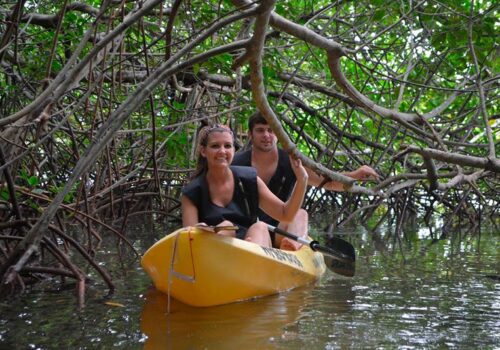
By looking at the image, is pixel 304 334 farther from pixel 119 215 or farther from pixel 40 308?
pixel 119 215

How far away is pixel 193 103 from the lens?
6383 millimetres

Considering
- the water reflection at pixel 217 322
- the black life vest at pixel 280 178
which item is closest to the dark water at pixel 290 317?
the water reflection at pixel 217 322

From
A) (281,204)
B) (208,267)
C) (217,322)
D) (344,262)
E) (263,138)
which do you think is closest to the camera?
(217,322)

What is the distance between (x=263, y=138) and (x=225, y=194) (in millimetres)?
733

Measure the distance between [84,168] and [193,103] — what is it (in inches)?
139

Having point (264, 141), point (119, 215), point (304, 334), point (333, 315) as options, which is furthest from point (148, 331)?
point (119, 215)

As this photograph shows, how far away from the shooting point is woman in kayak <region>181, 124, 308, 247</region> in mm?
4273

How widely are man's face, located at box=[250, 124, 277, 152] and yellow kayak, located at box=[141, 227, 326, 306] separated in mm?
931

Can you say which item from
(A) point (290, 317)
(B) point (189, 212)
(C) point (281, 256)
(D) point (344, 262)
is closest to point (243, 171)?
(B) point (189, 212)

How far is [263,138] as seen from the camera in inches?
196

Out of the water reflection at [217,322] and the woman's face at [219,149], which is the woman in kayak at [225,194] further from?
the water reflection at [217,322]

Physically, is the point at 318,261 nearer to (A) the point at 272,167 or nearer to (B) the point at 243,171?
(A) the point at 272,167

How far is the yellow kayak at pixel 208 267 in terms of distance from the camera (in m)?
3.75

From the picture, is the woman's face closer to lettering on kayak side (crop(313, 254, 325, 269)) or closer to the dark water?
the dark water
